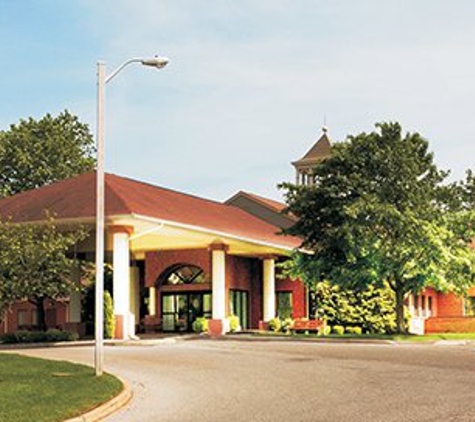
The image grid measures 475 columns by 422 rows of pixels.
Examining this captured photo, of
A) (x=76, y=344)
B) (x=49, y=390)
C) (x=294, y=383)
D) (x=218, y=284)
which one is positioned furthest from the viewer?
(x=218, y=284)

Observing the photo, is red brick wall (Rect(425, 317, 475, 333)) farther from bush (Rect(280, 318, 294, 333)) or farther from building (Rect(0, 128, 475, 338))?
bush (Rect(280, 318, 294, 333))

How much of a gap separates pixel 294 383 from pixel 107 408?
4852mm

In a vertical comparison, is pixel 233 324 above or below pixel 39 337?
above

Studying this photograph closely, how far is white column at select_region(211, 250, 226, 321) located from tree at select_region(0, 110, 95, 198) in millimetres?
35051

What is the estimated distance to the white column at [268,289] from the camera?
45438mm

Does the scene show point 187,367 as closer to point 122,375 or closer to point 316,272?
point 122,375

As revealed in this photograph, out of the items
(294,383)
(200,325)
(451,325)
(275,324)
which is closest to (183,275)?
(200,325)

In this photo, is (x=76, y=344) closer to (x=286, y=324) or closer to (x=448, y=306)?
(x=286, y=324)

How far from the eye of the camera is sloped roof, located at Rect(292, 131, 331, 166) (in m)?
69.2

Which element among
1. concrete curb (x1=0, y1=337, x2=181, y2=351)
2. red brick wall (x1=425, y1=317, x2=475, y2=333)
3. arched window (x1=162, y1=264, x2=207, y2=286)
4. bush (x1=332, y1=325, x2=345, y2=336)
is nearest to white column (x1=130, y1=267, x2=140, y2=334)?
arched window (x1=162, y1=264, x2=207, y2=286)

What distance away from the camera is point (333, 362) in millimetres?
22781

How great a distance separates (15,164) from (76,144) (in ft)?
23.4

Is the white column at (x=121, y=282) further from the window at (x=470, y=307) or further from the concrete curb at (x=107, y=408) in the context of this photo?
the window at (x=470, y=307)

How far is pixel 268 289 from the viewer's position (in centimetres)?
4569
